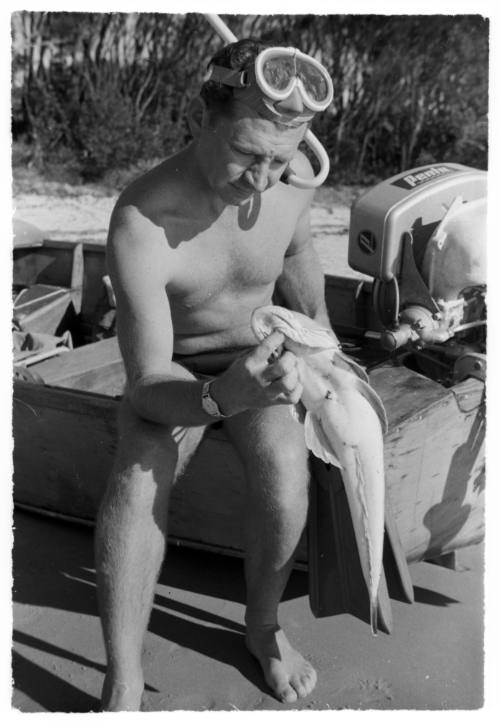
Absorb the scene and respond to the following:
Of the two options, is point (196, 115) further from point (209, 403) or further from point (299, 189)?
point (209, 403)

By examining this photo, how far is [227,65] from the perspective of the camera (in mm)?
2748

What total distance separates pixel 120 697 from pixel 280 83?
5.92 ft

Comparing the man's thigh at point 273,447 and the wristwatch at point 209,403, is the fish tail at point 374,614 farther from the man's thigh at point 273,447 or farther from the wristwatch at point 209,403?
the wristwatch at point 209,403

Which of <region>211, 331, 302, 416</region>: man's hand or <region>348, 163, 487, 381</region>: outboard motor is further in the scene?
<region>348, 163, 487, 381</region>: outboard motor

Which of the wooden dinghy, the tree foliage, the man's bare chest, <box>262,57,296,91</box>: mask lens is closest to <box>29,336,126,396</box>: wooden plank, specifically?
the wooden dinghy

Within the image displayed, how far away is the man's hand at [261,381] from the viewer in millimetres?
2434

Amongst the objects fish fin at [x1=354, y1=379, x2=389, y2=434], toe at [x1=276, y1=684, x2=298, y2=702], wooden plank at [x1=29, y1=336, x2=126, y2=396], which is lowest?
toe at [x1=276, y1=684, x2=298, y2=702]

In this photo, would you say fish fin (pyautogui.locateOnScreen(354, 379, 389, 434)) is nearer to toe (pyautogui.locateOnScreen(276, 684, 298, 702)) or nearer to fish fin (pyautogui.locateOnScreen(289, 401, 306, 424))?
fish fin (pyautogui.locateOnScreen(289, 401, 306, 424))

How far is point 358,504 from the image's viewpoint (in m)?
2.80

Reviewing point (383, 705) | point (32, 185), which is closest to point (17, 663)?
point (383, 705)

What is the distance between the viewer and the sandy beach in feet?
9.95

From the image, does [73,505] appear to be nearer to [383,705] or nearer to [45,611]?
[45,611]

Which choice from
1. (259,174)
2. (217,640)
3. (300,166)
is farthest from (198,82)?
(217,640)

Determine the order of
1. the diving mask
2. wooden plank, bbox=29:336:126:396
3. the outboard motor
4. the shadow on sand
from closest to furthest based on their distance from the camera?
the diving mask → the shadow on sand → the outboard motor → wooden plank, bbox=29:336:126:396
